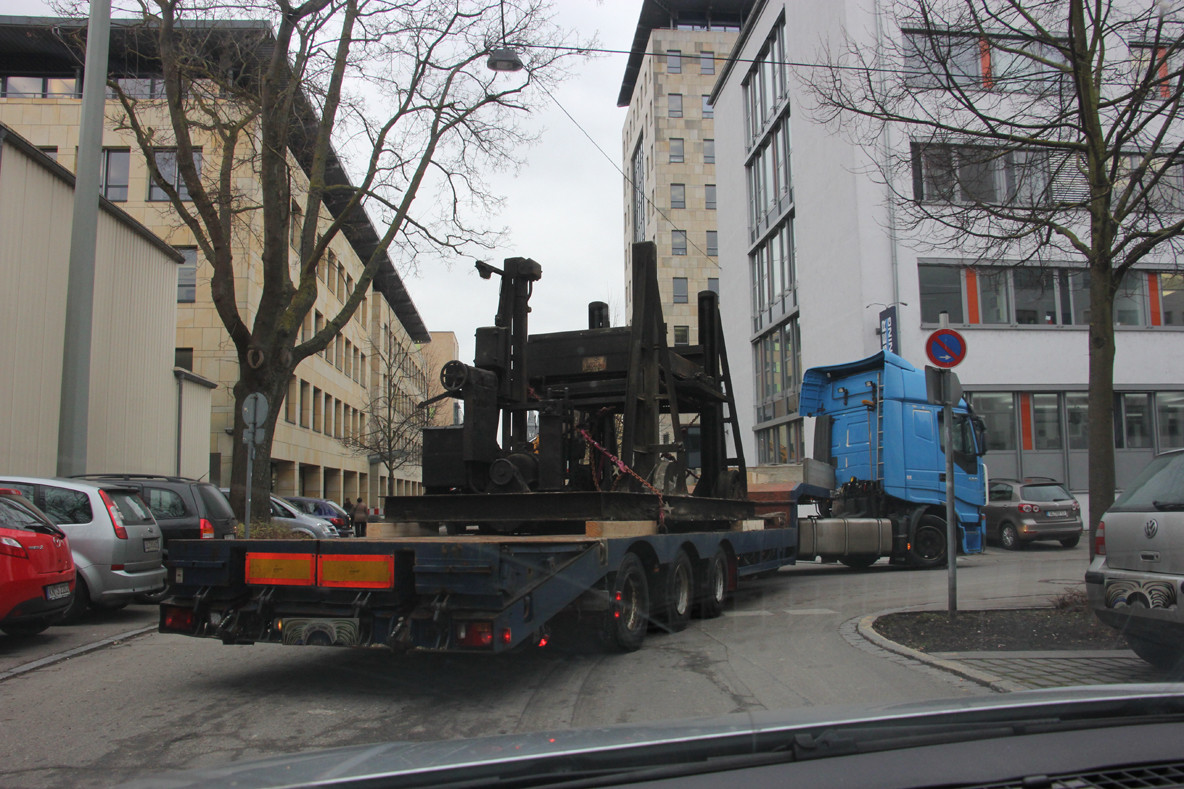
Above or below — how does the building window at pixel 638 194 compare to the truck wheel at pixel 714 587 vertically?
above

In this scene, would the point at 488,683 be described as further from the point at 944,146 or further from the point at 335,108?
the point at 335,108

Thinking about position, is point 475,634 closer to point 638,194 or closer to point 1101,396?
point 1101,396

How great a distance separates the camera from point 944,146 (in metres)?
8.72

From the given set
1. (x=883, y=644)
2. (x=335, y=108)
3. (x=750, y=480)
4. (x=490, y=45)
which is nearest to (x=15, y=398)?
(x=335, y=108)

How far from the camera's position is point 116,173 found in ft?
106

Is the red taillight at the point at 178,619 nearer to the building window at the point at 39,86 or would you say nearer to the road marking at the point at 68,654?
the road marking at the point at 68,654

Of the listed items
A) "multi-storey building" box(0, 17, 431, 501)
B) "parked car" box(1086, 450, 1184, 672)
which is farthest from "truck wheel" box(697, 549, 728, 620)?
"multi-storey building" box(0, 17, 431, 501)

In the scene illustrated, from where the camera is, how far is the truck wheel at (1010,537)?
65.0ft

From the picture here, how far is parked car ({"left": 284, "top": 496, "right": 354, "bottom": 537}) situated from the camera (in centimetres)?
2633

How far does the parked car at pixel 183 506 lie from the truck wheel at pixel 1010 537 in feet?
52.6

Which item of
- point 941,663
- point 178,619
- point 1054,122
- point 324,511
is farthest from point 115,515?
point 324,511

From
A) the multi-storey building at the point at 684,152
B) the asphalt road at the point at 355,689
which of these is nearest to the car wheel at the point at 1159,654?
the asphalt road at the point at 355,689

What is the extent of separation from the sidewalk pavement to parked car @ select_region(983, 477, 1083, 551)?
13.8 m

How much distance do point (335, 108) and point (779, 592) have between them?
40.8 ft
